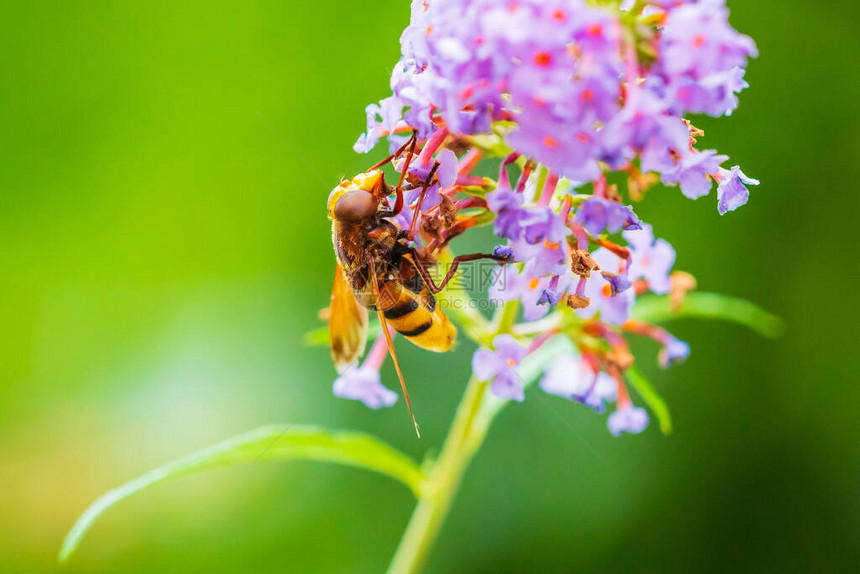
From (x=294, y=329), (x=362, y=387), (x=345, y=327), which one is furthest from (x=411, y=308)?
(x=294, y=329)

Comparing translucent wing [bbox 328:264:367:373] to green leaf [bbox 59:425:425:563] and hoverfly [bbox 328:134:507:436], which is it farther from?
green leaf [bbox 59:425:425:563]

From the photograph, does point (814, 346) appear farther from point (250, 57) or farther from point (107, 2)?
point (107, 2)

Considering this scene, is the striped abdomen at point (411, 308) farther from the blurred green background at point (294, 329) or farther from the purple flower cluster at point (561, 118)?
the blurred green background at point (294, 329)

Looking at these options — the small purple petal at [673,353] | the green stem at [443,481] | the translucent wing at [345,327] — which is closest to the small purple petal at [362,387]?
the translucent wing at [345,327]

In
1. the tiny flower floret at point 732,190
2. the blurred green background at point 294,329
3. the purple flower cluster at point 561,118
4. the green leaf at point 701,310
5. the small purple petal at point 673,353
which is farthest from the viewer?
the blurred green background at point 294,329

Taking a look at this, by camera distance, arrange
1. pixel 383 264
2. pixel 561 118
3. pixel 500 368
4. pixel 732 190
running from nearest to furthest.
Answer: pixel 561 118 → pixel 732 190 → pixel 500 368 → pixel 383 264

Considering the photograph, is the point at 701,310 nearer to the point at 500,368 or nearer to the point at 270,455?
the point at 500,368
